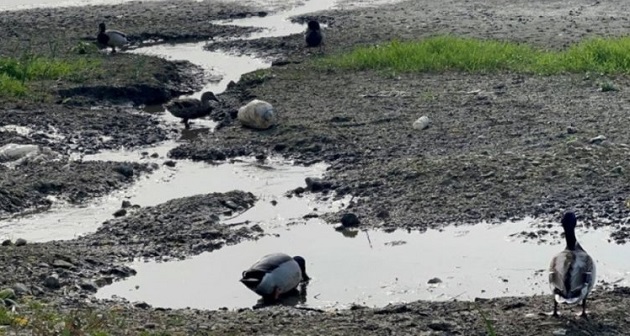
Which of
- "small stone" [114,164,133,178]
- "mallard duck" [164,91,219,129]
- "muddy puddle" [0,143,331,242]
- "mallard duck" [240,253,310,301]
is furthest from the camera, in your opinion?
"mallard duck" [164,91,219,129]

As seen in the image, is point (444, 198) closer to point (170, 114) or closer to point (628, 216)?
point (628, 216)

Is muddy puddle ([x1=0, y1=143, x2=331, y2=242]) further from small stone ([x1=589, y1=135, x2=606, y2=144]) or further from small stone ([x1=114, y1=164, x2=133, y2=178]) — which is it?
small stone ([x1=589, y1=135, x2=606, y2=144])

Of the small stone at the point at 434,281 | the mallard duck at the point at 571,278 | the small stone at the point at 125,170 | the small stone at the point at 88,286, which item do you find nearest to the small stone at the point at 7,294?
the small stone at the point at 88,286

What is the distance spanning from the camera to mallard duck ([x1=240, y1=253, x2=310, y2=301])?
10234 millimetres

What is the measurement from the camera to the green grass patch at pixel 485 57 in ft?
59.7

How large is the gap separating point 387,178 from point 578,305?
14.5ft

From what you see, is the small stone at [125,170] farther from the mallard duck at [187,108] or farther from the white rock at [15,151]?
Answer: the mallard duck at [187,108]

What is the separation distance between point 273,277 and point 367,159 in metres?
4.31

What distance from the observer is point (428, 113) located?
16078 millimetres

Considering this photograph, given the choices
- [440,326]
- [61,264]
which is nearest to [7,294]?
[61,264]

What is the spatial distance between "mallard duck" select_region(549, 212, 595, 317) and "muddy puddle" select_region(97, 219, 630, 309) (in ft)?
3.72

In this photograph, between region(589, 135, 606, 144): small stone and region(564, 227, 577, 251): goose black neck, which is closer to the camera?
region(564, 227, 577, 251): goose black neck

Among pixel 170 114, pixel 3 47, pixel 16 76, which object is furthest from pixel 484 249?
pixel 3 47

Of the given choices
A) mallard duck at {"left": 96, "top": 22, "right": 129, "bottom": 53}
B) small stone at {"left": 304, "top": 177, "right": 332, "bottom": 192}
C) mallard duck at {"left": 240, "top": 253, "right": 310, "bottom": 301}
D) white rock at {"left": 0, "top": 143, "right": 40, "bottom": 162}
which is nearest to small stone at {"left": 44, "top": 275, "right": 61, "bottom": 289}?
mallard duck at {"left": 240, "top": 253, "right": 310, "bottom": 301}
